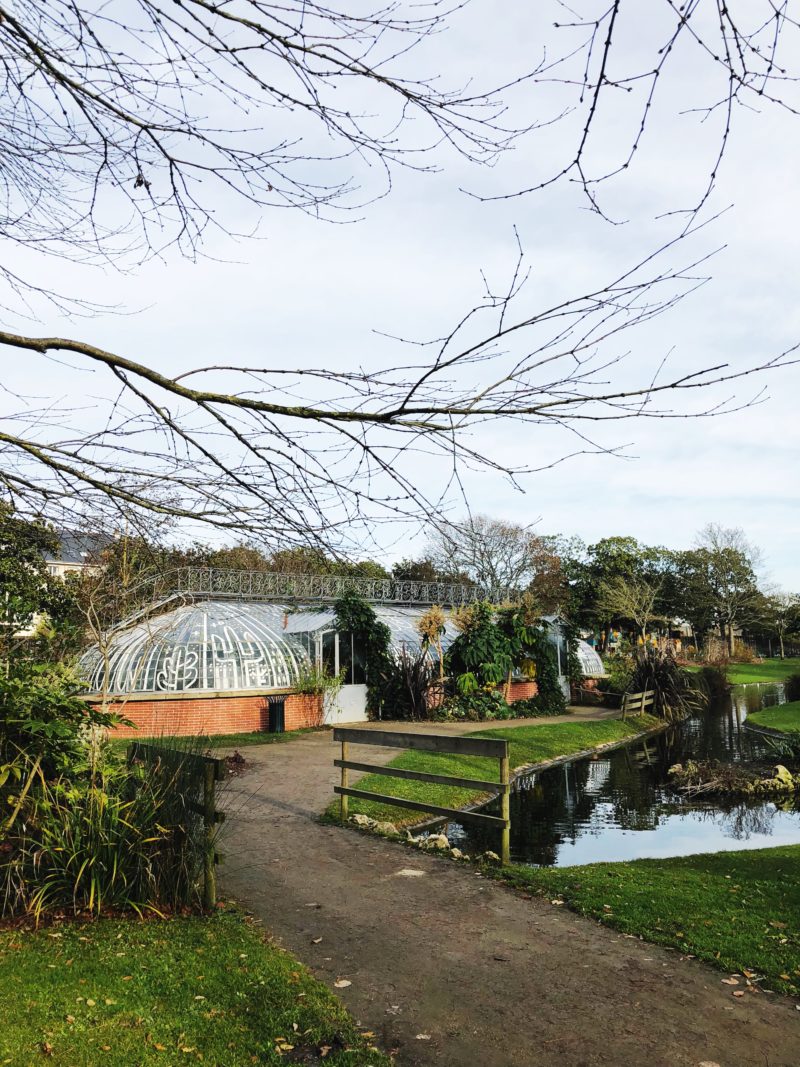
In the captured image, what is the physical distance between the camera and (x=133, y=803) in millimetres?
5980

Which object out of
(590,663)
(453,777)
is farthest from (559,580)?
(453,777)

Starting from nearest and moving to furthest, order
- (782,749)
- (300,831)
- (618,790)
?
(300,831) < (618,790) < (782,749)

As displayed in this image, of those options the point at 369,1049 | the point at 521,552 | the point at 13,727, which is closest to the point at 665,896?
the point at 369,1049

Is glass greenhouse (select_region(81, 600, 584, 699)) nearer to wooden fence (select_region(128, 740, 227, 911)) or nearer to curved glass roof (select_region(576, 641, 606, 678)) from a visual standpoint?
wooden fence (select_region(128, 740, 227, 911))

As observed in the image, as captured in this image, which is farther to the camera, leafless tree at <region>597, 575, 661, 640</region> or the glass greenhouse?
leafless tree at <region>597, 575, 661, 640</region>

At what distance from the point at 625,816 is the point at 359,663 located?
432 inches

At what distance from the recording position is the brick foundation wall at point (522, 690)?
25.1 m

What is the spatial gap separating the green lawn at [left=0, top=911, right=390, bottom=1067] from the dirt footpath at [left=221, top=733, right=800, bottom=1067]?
0.27 metres

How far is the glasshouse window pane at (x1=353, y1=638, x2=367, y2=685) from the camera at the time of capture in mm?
22078

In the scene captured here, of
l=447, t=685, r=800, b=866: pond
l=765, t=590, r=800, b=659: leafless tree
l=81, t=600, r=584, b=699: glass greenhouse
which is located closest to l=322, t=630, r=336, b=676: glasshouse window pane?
l=81, t=600, r=584, b=699: glass greenhouse

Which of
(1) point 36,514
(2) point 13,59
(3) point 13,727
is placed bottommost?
(3) point 13,727

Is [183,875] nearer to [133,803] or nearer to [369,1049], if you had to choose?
[133,803]

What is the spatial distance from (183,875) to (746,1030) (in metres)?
3.93

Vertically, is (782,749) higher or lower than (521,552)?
lower
